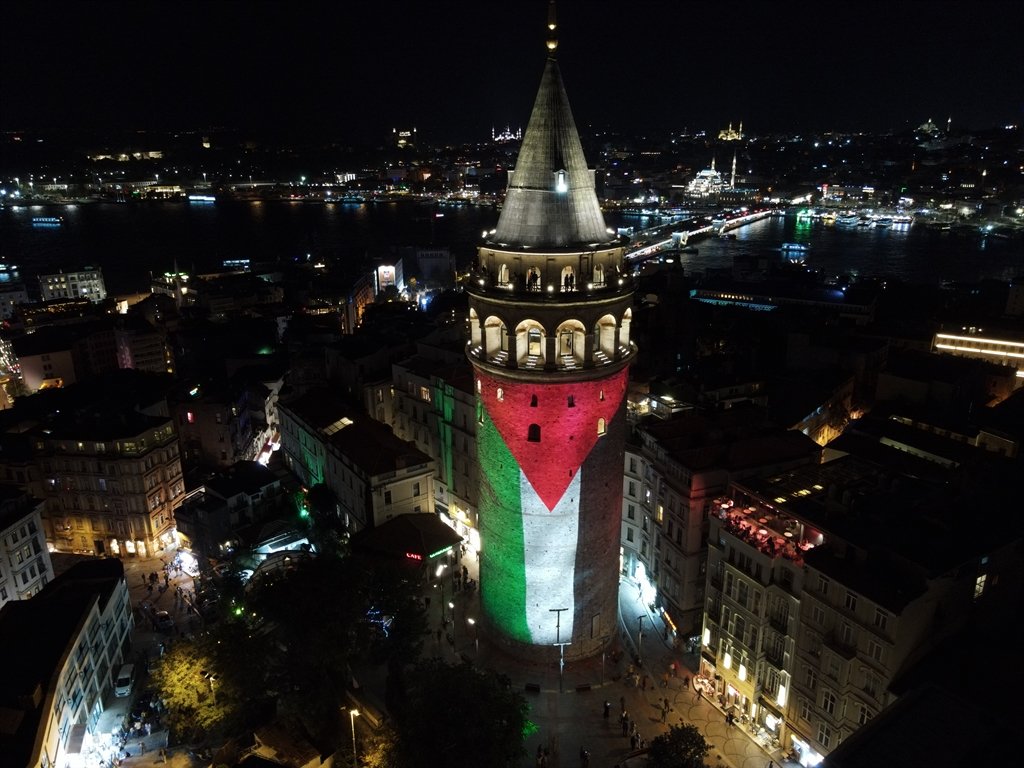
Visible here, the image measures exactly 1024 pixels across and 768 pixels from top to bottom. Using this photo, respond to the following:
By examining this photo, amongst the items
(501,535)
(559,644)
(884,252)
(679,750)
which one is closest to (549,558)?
(501,535)

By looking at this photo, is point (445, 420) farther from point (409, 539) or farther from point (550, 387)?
point (550, 387)

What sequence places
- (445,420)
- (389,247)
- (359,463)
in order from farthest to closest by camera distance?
(389,247), (445,420), (359,463)

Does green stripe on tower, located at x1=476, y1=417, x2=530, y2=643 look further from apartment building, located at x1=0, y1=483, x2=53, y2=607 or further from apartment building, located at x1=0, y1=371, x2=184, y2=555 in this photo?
apartment building, located at x1=0, y1=371, x2=184, y2=555

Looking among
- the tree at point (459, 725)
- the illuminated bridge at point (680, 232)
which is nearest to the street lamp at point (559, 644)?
the tree at point (459, 725)

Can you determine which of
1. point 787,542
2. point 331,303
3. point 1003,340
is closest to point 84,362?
point 331,303

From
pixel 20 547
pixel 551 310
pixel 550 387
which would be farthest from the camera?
pixel 20 547
